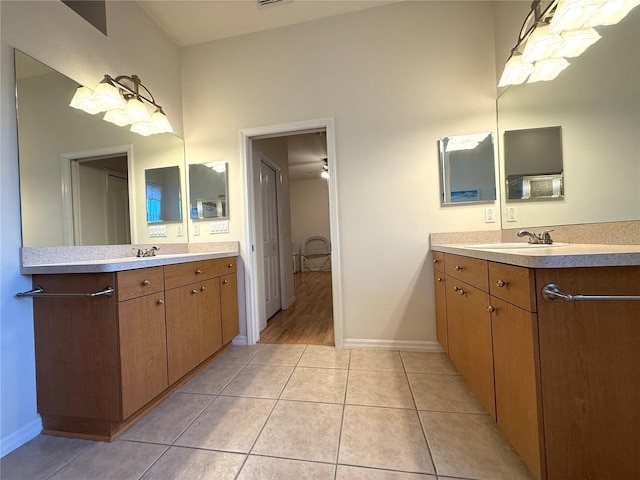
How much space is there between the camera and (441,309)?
179 cm

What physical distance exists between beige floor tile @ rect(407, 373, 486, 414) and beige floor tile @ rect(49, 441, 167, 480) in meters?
1.29

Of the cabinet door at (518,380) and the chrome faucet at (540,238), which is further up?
the chrome faucet at (540,238)

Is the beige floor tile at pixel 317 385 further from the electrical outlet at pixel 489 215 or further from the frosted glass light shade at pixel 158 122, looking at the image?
the frosted glass light shade at pixel 158 122

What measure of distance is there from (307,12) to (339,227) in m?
1.79

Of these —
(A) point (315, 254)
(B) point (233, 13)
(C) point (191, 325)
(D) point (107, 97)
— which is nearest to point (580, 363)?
(C) point (191, 325)

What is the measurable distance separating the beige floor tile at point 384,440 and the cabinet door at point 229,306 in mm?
1168

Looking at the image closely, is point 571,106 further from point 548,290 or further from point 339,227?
point 339,227

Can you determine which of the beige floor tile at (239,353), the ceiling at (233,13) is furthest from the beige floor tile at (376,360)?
the ceiling at (233,13)

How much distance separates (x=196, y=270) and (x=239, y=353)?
84 cm

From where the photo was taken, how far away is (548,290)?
764 millimetres

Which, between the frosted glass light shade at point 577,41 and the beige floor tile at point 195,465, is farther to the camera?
the frosted glass light shade at point 577,41

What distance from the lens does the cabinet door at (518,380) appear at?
78 centimetres

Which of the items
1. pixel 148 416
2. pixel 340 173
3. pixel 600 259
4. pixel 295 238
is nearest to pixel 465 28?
pixel 340 173

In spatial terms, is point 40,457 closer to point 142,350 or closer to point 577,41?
point 142,350
